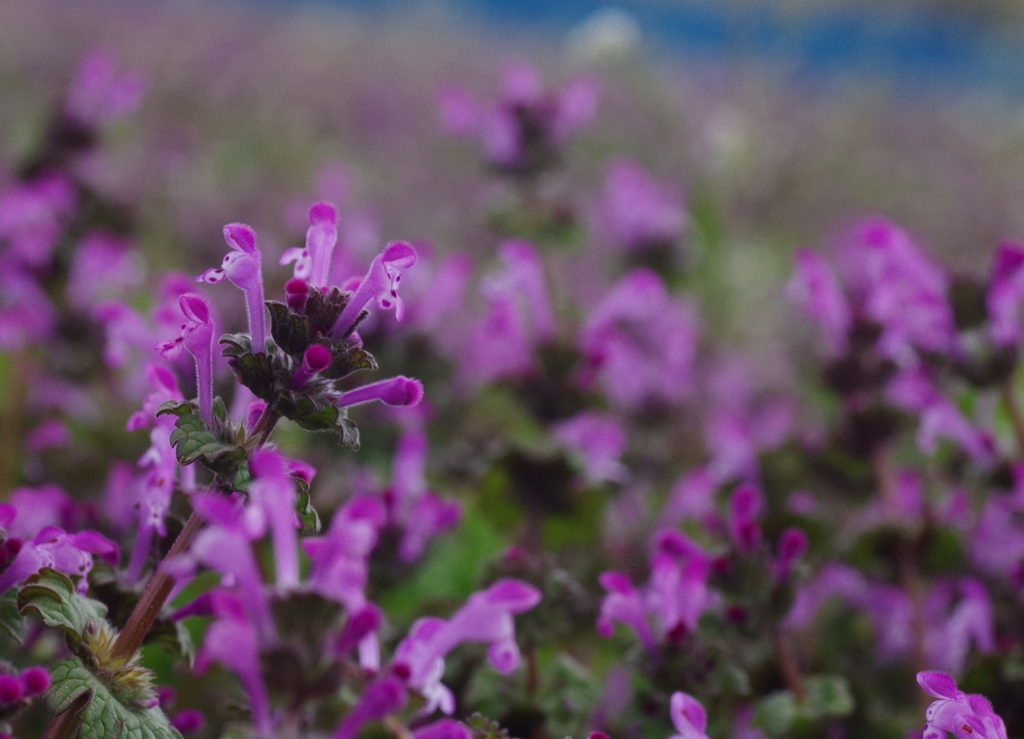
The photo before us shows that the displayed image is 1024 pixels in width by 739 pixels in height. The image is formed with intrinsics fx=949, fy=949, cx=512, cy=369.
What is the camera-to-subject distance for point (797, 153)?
6.17 metres

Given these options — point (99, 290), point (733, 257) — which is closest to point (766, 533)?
point (99, 290)

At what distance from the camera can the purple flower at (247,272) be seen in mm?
646

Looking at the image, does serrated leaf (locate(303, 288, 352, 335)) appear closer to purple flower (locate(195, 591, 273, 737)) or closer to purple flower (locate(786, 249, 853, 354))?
purple flower (locate(195, 591, 273, 737))

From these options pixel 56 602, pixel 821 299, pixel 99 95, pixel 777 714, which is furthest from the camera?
pixel 99 95

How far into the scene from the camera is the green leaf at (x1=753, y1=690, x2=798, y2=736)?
0.89m

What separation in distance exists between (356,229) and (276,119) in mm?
4116

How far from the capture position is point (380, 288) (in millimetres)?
657

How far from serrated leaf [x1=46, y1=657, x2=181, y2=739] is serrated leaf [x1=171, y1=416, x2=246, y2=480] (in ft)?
0.48

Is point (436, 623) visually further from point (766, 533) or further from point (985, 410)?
point (985, 410)

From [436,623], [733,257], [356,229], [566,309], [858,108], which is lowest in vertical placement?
[858,108]

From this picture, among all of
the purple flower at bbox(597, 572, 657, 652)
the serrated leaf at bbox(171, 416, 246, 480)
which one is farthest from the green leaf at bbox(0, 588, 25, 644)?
the purple flower at bbox(597, 572, 657, 652)

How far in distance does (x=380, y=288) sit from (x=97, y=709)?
0.32 metres

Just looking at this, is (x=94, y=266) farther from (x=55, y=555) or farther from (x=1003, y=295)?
(x=1003, y=295)

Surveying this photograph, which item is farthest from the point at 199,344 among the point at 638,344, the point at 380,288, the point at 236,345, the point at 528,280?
the point at 638,344
